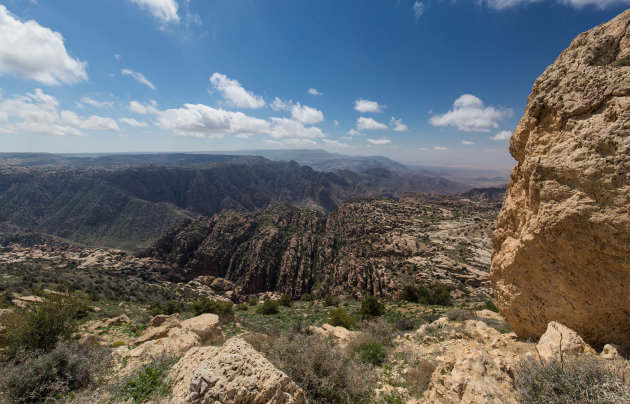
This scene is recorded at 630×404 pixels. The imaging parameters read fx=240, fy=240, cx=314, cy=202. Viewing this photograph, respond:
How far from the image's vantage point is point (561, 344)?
19.1 feet

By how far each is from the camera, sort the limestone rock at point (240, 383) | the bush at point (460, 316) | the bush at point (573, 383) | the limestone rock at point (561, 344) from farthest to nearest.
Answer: the bush at point (460, 316) → the limestone rock at point (561, 344) → the limestone rock at point (240, 383) → the bush at point (573, 383)

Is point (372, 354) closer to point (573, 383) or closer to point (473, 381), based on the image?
point (473, 381)

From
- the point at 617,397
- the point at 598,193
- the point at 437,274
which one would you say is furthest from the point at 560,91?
the point at 437,274

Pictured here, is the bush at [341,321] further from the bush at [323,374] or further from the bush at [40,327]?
the bush at [40,327]

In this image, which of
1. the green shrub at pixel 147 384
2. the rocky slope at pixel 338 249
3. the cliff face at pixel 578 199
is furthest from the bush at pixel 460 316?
the rocky slope at pixel 338 249

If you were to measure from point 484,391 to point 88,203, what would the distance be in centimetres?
22219

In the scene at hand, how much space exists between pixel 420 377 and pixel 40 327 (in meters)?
13.1

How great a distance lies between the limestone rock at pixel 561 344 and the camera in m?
5.70

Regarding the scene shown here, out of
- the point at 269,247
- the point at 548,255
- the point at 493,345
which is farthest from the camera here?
the point at 269,247

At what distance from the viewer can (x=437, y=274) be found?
4184 cm

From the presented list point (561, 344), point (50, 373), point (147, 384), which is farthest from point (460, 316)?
point (50, 373)

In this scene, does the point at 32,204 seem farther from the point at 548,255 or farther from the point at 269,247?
the point at 548,255

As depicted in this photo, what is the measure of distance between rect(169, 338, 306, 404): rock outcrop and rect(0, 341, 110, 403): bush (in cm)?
342

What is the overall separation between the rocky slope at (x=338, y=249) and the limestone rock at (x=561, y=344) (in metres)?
36.3
